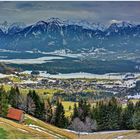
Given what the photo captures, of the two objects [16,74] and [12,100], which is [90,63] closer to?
[16,74]

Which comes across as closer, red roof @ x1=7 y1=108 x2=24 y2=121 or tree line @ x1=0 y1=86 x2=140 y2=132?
red roof @ x1=7 y1=108 x2=24 y2=121

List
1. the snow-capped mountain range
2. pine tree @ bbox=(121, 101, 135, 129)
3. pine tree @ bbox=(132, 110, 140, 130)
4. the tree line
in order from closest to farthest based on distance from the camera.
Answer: pine tree @ bbox=(132, 110, 140, 130) → pine tree @ bbox=(121, 101, 135, 129) → the tree line → the snow-capped mountain range

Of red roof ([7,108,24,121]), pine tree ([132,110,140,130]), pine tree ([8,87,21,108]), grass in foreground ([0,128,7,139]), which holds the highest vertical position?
grass in foreground ([0,128,7,139])

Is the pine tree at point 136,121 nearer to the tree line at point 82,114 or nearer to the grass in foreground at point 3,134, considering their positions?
the tree line at point 82,114

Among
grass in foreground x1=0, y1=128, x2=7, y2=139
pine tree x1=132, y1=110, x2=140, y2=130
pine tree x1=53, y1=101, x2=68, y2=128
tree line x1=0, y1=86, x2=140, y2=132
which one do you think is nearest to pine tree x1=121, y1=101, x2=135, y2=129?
tree line x1=0, y1=86, x2=140, y2=132

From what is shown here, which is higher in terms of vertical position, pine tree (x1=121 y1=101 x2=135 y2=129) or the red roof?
the red roof

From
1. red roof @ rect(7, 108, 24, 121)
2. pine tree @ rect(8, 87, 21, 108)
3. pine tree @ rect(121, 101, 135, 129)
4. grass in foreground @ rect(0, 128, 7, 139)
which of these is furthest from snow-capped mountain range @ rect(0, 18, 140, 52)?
grass in foreground @ rect(0, 128, 7, 139)

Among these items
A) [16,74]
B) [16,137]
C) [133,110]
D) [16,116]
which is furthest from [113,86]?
[16,137]

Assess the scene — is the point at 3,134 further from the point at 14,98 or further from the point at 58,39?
the point at 58,39

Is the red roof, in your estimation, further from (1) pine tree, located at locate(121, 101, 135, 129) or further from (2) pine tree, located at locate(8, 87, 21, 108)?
(1) pine tree, located at locate(121, 101, 135, 129)

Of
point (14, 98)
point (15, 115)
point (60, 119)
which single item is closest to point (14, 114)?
point (15, 115)

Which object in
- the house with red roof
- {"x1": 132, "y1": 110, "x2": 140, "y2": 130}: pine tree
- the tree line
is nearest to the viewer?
{"x1": 132, "y1": 110, "x2": 140, "y2": 130}: pine tree
